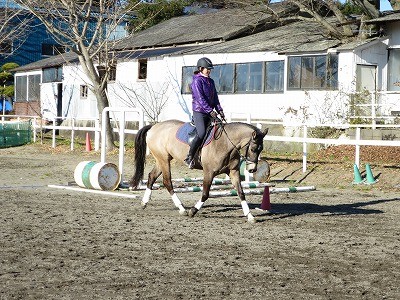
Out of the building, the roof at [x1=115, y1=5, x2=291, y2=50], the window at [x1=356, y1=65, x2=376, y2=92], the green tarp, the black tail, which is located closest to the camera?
the black tail

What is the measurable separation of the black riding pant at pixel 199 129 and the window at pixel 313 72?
1886cm

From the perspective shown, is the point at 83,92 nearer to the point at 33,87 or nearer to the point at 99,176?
the point at 33,87

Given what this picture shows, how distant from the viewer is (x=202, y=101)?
1308 centimetres

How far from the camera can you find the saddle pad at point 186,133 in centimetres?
1327

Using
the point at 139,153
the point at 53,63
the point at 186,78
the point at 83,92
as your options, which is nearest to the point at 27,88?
the point at 53,63

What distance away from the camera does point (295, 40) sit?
3553cm

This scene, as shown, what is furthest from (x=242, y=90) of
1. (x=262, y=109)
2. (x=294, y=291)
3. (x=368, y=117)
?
(x=294, y=291)

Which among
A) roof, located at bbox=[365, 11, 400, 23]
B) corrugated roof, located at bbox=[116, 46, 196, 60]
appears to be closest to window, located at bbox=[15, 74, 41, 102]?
corrugated roof, located at bbox=[116, 46, 196, 60]

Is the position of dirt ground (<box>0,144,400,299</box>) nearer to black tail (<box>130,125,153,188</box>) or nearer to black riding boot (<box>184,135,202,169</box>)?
black tail (<box>130,125,153,188</box>)

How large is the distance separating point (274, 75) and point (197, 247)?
978 inches

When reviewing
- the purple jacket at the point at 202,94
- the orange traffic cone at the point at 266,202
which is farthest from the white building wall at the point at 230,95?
the purple jacket at the point at 202,94

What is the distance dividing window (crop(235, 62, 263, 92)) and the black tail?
20327mm

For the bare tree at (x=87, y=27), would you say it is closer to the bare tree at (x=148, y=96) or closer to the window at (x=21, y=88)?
the bare tree at (x=148, y=96)

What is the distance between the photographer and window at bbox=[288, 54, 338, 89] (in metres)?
31.7
